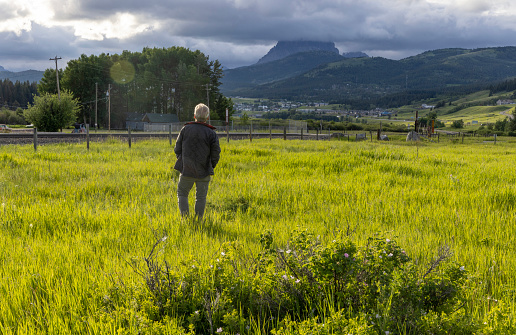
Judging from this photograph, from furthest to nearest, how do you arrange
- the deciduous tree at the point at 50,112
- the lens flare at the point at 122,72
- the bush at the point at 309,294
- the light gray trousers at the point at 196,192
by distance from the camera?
the lens flare at the point at 122,72 → the deciduous tree at the point at 50,112 → the light gray trousers at the point at 196,192 → the bush at the point at 309,294

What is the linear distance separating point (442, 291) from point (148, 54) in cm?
10684

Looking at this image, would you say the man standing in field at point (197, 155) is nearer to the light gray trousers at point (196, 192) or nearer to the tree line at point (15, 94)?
the light gray trousers at point (196, 192)

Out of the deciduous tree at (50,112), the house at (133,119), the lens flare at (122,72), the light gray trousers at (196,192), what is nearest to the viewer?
the light gray trousers at (196,192)

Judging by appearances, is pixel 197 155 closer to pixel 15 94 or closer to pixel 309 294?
pixel 309 294

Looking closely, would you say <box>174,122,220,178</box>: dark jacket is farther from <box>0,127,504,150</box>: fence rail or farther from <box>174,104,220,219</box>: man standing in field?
<box>0,127,504,150</box>: fence rail

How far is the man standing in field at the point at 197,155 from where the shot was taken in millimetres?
5711

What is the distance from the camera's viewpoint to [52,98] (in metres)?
47.3

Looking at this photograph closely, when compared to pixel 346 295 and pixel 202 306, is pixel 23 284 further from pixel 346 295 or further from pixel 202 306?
pixel 346 295

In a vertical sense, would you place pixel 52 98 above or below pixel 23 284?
above

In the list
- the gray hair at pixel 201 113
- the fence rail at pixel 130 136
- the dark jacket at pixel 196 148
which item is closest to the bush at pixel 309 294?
the dark jacket at pixel 196 148

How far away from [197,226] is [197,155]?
117 cm

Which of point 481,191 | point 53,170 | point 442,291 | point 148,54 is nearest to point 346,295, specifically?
point 442,291

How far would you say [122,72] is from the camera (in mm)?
91812

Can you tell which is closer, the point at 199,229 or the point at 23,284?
the point at 23,284
